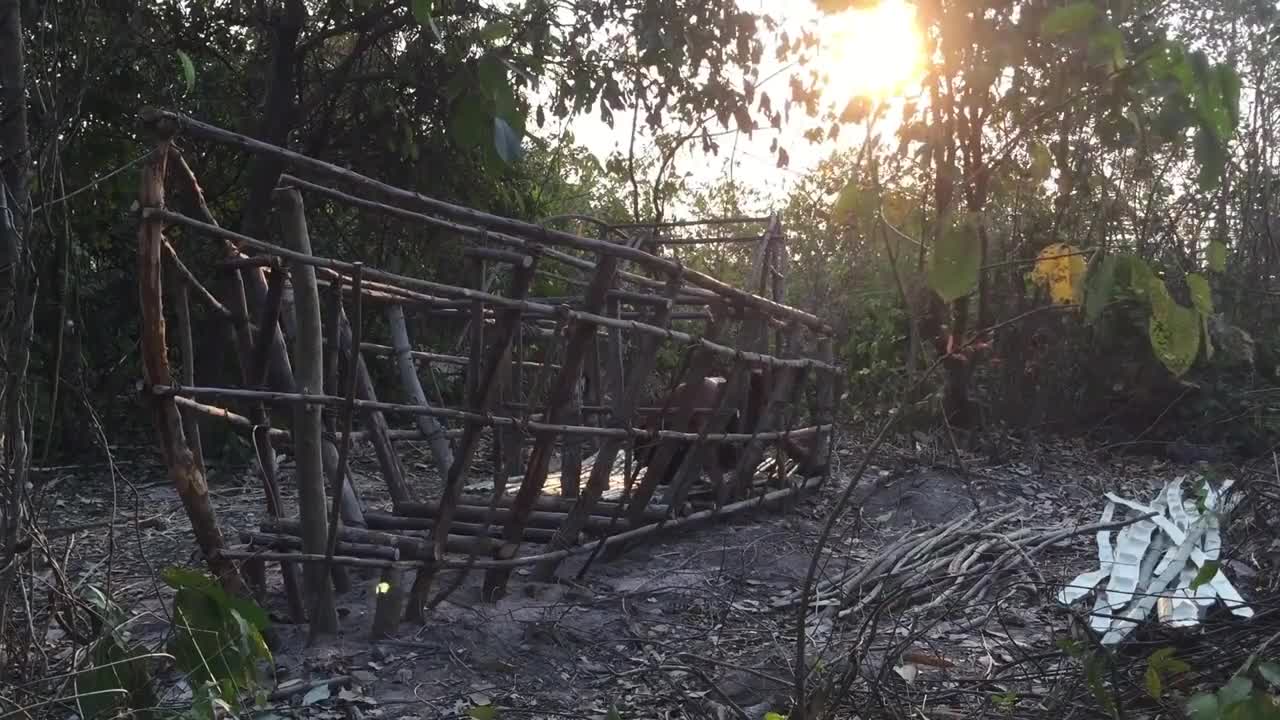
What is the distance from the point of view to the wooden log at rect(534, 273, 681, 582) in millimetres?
4121

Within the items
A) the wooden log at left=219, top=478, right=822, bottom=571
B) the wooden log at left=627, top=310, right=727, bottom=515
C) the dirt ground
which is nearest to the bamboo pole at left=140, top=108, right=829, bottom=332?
the wooden log at left=627, top=310, right=727, bottom=515

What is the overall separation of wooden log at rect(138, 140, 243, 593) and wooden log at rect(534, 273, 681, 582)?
141 cm

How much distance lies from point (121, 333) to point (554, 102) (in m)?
3.44

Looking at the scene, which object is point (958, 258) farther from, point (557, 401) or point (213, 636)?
point (557, 401)

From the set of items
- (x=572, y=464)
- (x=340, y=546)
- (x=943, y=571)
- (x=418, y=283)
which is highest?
(x=418, y=283)

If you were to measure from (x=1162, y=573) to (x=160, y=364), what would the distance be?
320 cm

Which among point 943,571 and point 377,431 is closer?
point 377,431

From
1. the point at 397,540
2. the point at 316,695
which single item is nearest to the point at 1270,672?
the point at 316,695

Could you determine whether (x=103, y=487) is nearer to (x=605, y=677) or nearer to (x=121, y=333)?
(x=121, y=333)

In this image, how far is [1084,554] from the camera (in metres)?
4.98

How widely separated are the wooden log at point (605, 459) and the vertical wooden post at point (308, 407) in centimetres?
105

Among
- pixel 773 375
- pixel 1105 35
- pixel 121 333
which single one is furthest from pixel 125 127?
pixel 1105 35

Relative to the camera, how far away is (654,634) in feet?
12.8

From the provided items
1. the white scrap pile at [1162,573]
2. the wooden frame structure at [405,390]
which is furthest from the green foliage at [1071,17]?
the wooden frame structure at [405,390]
